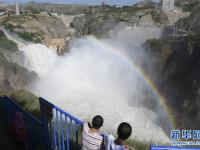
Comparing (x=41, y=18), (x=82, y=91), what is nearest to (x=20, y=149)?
(x=82, y=91)

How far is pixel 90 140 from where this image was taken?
523 cm

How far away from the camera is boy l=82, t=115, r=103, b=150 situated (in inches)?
203

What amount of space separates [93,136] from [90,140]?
73 mm

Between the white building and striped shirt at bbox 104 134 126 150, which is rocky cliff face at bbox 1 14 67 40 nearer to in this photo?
the white building

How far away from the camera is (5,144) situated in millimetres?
7426

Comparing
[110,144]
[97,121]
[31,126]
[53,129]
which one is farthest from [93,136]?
[31,126]

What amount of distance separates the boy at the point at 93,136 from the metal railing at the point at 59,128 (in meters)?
0.78

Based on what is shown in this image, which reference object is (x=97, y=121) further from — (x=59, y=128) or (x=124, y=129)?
(x=59, y=128)

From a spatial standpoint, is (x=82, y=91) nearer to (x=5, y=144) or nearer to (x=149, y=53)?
(x=149, y=53)

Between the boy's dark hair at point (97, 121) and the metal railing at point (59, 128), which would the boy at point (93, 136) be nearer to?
the boy's dark hair at point (97, 121)

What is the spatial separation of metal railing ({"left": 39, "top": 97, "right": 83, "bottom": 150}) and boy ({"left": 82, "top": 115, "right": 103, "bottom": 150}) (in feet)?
2.56

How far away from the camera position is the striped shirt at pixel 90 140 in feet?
17.0

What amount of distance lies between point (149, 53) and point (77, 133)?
49.2 m

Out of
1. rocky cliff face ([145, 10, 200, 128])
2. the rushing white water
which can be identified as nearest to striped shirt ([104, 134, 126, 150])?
the rushing white water
